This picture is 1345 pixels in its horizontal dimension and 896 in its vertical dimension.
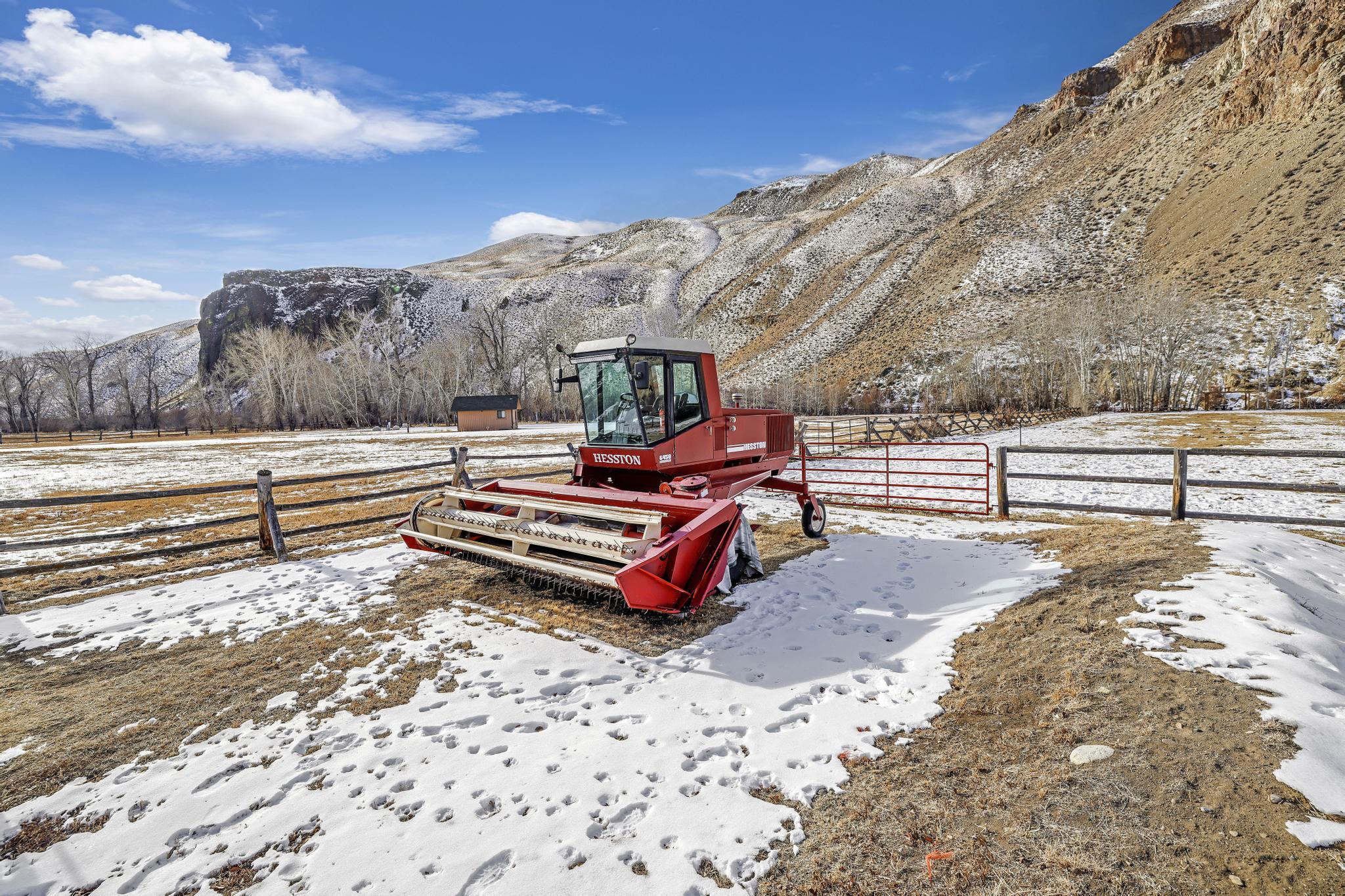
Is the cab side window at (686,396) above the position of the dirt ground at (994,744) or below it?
above

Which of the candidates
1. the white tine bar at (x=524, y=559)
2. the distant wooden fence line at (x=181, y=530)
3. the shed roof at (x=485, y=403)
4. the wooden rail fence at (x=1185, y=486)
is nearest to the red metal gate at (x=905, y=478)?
the wooden rail fence at (x=1185, y=486)

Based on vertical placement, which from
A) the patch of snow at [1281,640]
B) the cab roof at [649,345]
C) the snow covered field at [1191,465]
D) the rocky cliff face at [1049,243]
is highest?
the rocky cliff face at [1049,243]

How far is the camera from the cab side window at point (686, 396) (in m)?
7.92

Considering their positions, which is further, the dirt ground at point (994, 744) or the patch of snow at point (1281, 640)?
the patch of snow at point (1281, 640)

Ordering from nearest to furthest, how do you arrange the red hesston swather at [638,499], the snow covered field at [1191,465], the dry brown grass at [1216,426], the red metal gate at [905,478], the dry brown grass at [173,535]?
the red hesston swather at [638,499] → the dry brown grass at [173,535] → the snow covered field at [1191,465] → the red metal gate at [905,478] → the dry brown grass at [1216,426]

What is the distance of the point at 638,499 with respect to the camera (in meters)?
6.42

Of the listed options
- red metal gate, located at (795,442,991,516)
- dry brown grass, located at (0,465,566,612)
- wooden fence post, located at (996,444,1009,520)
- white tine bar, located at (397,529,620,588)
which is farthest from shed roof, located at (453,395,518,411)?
white tine bar, located at (397,529,620,588)

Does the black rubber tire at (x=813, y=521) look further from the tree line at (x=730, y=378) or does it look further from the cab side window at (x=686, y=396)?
the tree line at (x=730, y=378)

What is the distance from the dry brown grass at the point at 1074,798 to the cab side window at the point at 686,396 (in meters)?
4.80

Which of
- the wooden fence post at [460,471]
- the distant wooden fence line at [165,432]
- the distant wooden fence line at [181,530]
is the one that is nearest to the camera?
the distant wooden fence line at [181,530]

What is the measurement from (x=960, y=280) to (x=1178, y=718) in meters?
72.1

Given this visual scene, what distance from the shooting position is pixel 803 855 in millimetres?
2779

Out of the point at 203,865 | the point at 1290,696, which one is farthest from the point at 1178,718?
the point at 203,865

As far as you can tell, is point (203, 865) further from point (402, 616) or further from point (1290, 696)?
point (1290, 696)
